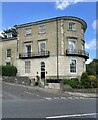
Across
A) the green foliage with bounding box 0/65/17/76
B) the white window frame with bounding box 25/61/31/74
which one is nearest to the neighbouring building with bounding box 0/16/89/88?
the white window frame with bounding box 25/61/31/74

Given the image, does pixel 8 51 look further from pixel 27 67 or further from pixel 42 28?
pixel 42 28

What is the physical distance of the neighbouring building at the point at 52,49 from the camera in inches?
1836

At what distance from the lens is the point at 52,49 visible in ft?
155

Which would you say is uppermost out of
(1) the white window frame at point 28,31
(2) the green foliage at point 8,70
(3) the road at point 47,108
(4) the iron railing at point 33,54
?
(1) the white window frame at point 28,31

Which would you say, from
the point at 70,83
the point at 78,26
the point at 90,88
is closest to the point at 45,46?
the point at 78,26

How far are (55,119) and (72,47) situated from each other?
36762 millimetres

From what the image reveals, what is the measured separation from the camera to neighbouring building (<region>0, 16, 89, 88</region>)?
46625 millimetres

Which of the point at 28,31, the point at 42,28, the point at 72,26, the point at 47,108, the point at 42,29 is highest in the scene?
the point at 72,26

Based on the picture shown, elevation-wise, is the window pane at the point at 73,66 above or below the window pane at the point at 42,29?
below

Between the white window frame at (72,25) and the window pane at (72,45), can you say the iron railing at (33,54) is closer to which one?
the window pane at (72,45)

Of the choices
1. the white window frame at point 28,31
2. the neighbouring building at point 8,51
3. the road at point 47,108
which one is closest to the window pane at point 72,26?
the white window frame at point 28,31

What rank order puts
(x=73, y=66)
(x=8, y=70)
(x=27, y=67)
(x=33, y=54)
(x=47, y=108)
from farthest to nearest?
1. (x=27, y=67)
2. (x=33, y=54)
3. (x=8, y=70)
4. (x=73, y=66)
5. (x=47, y=108)

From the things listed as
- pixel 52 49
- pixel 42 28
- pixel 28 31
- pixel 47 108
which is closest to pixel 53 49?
pixel 52 49

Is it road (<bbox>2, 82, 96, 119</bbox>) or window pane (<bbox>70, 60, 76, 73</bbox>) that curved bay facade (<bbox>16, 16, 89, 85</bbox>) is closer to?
window pane (<bbox>70, 60, 76, 73</bbox>)
